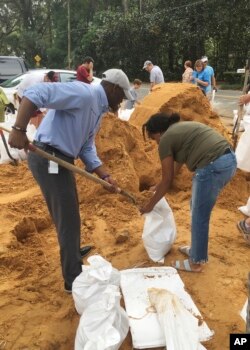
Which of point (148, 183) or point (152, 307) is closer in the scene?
point (152, 307)

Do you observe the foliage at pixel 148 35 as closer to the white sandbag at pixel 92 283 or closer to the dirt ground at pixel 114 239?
the dirt ground at pixel 114 239

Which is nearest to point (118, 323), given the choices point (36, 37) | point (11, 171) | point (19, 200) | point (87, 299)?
point (87, 299)

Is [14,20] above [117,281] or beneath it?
above

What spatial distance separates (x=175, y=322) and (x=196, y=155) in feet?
4.00

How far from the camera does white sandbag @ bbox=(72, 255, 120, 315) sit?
247 cm

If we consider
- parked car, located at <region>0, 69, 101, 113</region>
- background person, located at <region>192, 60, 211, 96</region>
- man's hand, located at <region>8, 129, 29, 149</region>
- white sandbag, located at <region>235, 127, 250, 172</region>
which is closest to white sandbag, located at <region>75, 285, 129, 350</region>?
man's hand, located at <region>8, 129, 29, 149</region>

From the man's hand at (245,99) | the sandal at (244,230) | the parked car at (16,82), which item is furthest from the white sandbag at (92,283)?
the parked car at (16,82)

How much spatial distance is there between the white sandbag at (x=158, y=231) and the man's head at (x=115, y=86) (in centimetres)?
114

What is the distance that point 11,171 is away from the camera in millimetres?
6137

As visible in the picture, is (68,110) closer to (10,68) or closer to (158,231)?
(158,231)

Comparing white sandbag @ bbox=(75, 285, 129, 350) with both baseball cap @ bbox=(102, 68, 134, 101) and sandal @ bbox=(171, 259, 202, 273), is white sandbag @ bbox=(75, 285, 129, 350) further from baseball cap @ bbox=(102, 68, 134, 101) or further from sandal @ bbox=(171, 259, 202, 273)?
baseball cap @ bbox=(102, 68, 134, 101)

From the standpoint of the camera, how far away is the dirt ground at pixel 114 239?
2.68 metres

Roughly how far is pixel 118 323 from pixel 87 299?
29cm

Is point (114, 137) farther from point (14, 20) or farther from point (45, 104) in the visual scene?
point (14, 20)
